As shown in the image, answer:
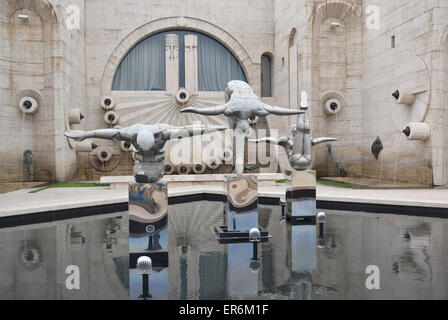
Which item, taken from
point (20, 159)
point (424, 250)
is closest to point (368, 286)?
point (424, 250)

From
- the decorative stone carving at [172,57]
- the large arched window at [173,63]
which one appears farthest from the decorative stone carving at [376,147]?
the decorative stone carving at [172,57]

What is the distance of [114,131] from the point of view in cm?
488

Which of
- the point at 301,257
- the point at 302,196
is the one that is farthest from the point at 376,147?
the point at 301,257

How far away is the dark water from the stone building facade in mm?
6050

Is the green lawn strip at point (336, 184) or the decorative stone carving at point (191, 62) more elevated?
the decorative stone carving at point (191, 62)

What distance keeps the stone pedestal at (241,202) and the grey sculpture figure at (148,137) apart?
1650 mm

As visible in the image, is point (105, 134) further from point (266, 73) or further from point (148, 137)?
point (266, 73)

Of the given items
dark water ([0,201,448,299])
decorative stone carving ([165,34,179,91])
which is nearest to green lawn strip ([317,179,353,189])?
dark water ([0,201,448,299])

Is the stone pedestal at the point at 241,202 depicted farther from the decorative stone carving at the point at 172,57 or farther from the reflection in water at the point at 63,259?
the decorative stone carving at the point at 172,57

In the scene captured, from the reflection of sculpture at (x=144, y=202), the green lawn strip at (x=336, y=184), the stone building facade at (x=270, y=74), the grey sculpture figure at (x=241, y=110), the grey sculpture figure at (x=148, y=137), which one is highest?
the stone building facade at (x=270, y=74)

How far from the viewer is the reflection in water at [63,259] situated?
400 cm

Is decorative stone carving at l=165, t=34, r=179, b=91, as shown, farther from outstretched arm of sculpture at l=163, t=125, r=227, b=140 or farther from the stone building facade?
outstretched arm of sculpture at l=163, t=125, r=227, b=140
